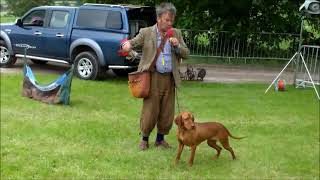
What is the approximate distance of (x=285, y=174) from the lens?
22.3ft

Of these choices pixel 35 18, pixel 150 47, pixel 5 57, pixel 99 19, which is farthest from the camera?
pixel 5 57

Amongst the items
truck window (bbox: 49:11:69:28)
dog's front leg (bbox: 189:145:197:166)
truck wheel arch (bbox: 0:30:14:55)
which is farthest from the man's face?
truck wheel arch (bbox: 0:30:14:55)

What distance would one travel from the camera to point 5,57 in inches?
605

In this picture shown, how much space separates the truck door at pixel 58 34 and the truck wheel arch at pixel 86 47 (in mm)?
236

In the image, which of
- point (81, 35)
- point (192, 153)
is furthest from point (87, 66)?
point (192, 153)

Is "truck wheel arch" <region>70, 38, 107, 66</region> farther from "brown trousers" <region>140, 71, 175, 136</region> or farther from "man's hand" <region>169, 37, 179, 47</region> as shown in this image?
"man's hand" <region>169, 37, 179, 47</region>

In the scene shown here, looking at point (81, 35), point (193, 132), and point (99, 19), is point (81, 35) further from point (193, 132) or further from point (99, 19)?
point (193, 132)

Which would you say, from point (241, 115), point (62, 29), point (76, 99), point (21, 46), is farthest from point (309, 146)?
point (21, 46)

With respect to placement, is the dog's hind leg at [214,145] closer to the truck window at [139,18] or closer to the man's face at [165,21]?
the man's face at [165,21]

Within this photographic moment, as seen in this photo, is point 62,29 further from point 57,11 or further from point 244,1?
point 244,1

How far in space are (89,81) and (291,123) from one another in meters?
5.51

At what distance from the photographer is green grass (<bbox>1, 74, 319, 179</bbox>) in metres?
6.69

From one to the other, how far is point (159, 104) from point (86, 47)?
6.93 m

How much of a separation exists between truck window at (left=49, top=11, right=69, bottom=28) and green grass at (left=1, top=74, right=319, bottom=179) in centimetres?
226
